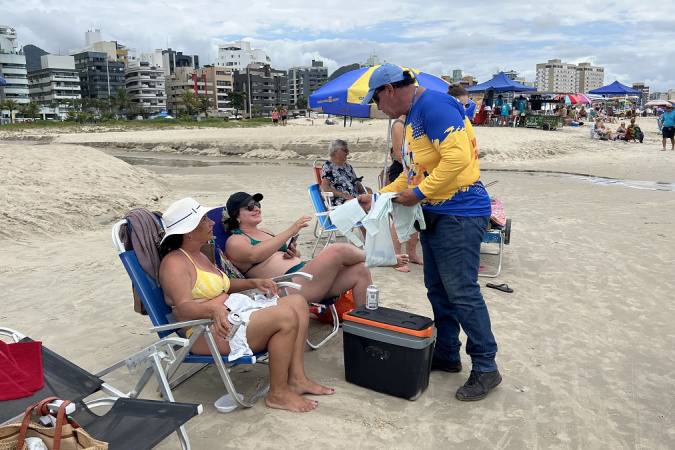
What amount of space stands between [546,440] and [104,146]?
95.8ft

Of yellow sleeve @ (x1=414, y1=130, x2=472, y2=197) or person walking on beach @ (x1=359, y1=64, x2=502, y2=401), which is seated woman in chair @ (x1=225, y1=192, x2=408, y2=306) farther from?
yellow sleeve @ (x1=414, y1=130, x2=472, y2=197)

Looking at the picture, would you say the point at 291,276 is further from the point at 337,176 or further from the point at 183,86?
the point at 183,86

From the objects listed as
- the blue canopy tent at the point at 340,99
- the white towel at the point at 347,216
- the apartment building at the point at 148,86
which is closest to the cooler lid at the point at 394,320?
the white towel at the point at 347,216

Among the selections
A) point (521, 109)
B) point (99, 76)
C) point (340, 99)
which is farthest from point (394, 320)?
point (99, 76)

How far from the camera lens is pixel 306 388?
2.94 metres

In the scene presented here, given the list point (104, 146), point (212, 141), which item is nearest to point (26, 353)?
point (212, 141)

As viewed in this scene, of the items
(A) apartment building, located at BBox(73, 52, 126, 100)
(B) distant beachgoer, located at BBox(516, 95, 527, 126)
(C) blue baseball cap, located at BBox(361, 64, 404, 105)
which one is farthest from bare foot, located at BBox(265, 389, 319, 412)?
(A) apartment building, located at BBox(73, 52, 126, 100)

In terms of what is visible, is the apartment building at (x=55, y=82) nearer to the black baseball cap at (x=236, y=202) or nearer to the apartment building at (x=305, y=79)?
the apartment building at (x=305, y=79)

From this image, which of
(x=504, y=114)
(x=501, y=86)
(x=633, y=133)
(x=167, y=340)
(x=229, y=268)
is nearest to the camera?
(x=167, y=340)

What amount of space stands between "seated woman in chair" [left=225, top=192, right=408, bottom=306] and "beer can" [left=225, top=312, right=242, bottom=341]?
0.74 meters

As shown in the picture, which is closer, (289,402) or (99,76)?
(289,402)

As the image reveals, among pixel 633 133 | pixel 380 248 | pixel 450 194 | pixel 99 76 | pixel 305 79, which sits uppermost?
pixel 305 79

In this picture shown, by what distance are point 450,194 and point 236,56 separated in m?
180

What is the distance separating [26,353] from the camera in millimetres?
2289
